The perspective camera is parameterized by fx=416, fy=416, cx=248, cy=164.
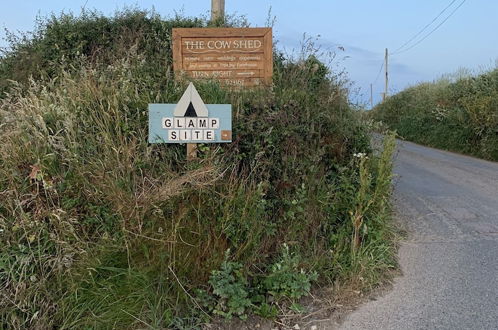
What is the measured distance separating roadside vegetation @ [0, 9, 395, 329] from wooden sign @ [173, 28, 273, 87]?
1026 mm

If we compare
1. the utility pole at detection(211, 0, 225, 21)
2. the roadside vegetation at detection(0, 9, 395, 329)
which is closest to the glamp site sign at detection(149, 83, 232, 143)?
the roadside vegetation at detection(0, 9, 395, 329)

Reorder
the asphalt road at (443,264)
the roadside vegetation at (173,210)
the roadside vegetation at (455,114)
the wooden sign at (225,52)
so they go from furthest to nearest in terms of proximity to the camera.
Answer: the roadside vegetation at (455,114)
the wooden sign at (225,52)
the asphalt road at (443,264)
the roadside vegetation at (173,210)

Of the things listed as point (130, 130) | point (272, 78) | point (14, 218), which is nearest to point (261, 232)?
point (130, 130)

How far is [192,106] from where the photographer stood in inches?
155

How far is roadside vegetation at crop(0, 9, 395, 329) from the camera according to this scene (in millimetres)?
3279

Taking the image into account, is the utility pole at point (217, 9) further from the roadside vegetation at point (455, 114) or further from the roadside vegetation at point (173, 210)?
the roadside vegetation at point (455, 114)

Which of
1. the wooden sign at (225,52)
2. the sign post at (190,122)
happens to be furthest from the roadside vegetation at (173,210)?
the wooden sign at (225,52)

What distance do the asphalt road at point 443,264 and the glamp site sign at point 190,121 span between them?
2.04m

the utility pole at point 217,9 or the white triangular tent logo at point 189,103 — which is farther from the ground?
the utility pole at point 217,9

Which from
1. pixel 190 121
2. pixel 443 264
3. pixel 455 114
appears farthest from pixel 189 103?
pixel 455 114

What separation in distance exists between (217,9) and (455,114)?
1113 cm

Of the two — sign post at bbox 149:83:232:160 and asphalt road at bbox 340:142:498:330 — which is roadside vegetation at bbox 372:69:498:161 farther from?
sign post at bbox 149:83:232:160

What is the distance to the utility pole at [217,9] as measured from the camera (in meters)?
8.06

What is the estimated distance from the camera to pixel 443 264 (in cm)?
436
